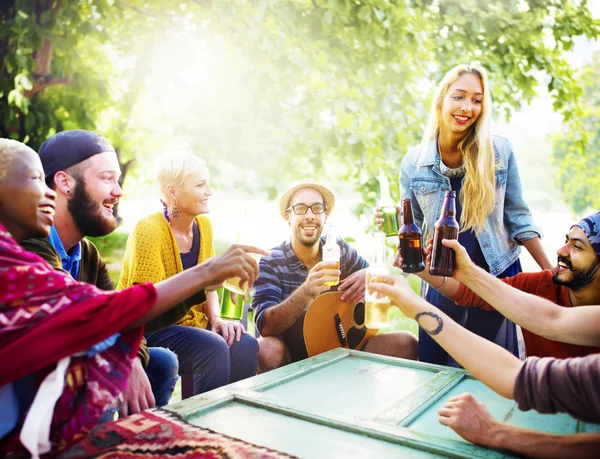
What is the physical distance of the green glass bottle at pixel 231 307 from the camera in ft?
9.80

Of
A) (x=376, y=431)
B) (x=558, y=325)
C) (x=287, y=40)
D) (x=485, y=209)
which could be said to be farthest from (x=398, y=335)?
(x=287, y=40)

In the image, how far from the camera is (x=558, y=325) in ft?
7.16

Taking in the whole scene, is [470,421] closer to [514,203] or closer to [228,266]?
[228,266]

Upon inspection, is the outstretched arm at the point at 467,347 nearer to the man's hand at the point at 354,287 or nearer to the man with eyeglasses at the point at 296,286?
the man with eyeglasses at the point at 296,286

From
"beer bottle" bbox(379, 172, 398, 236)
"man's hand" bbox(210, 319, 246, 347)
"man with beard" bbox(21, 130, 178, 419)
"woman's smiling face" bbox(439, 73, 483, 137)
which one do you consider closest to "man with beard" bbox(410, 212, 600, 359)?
"beer bottle" bbox(379, 172, 398, 236)

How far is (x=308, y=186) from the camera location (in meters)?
3.83

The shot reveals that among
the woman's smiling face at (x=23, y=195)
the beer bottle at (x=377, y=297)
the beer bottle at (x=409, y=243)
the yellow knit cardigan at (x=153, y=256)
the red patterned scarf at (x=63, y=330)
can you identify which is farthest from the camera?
the yellow knit cardigan at (x=153, y=256)

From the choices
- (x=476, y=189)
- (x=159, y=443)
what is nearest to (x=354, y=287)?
(x=476, y=189)

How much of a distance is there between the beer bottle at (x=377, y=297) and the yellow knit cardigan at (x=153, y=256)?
1188mm

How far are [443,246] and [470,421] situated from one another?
0.96 m

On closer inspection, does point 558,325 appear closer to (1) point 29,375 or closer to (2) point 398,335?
(2) point 398,335

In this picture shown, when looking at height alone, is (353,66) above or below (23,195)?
above

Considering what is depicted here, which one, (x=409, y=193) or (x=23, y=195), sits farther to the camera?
(x=409, y=193)

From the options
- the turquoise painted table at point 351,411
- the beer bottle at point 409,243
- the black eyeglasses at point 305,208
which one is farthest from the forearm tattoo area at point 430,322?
the black eyeglasses at point 305,208
